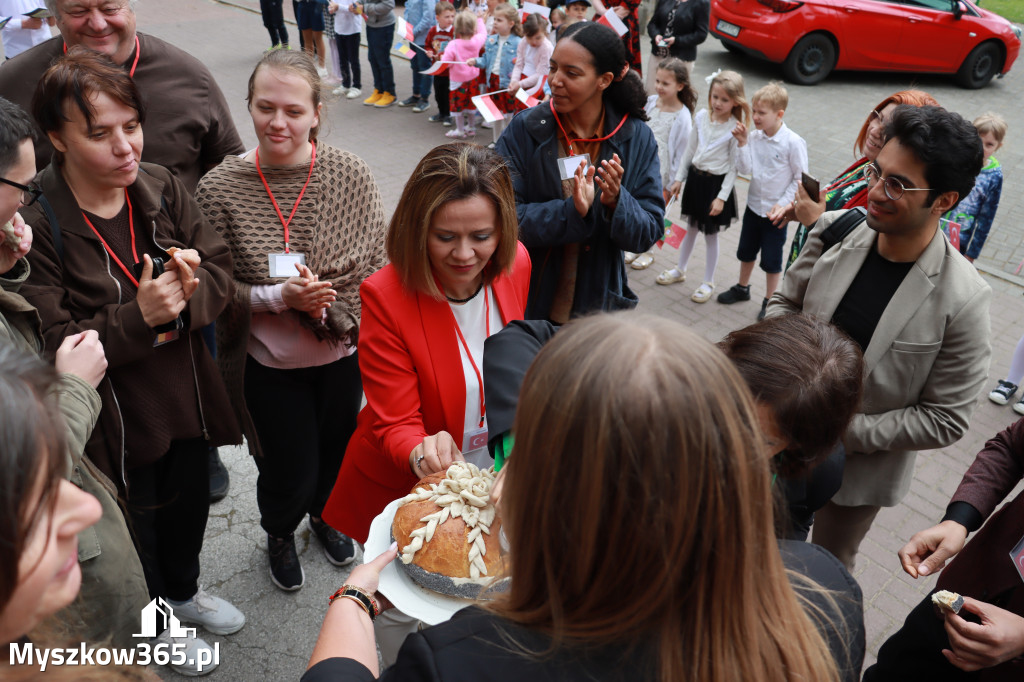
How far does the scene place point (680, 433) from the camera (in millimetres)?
915

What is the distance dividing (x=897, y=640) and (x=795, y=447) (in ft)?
3.22

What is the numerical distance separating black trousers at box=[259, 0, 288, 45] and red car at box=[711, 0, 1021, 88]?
6.74 meters

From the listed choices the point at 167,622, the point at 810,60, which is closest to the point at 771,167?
the point at 167,622

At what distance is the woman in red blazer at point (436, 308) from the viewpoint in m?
2.05

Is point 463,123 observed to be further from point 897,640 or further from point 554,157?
point 897,640

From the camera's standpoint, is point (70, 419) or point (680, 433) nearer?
point (680, 433)

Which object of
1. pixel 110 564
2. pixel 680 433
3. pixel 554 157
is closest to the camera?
pixel 680 433

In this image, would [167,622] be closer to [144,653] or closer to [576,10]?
[144,653]

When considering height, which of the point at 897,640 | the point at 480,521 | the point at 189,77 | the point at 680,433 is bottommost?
the point at 897,640

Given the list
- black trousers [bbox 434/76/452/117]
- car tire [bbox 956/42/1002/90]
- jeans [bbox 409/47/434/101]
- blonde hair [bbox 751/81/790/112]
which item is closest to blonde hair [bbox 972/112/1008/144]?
blonde hair [bbox 751/81/790/112]

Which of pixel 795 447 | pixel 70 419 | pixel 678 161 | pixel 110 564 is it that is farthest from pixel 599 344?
pixel 678 161

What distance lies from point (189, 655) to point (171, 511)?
600mm

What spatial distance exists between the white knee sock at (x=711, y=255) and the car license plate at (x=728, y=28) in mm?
7136

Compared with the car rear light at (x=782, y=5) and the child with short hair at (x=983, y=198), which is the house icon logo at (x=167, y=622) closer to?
the child with short hair at (x=983, y=198)
